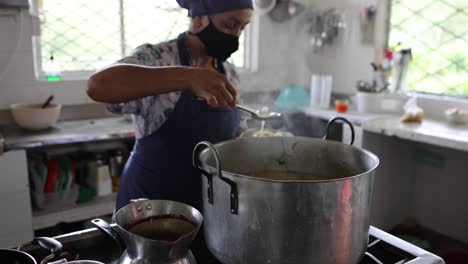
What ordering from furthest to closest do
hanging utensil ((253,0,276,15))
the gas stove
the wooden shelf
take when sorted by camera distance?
hanging utensil ((253,0,276,15))
the wooden shelf
the gas stove

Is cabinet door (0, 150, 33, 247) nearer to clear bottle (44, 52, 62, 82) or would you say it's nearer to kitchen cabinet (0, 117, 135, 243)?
kitchen cabinet (0, 117, 135, 243)

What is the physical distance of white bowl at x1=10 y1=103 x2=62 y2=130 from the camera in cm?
221

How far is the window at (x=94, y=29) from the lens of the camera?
2535 mm

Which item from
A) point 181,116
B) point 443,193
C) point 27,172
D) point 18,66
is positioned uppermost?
point 18,66

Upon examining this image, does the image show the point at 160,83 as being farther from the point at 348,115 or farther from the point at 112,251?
the point at 348,115

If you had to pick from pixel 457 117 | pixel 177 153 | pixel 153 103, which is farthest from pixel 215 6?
pixel 457 117

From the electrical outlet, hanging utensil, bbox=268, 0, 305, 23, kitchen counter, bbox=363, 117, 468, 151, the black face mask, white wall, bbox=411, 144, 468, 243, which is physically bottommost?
white wall, bbox=411, 144, 468, 243

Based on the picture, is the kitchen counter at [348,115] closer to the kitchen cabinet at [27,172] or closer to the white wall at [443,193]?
the white wall at [443,193]

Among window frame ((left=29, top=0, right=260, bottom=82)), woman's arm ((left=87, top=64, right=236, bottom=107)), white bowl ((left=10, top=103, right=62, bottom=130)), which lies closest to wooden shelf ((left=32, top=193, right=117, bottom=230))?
white bowl ((left=10, top=103, right=62, bottom=130))

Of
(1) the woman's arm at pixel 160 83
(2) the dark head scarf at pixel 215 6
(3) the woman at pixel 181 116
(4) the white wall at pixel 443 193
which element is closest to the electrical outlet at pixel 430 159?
(4) the white wall at pixel 443 193

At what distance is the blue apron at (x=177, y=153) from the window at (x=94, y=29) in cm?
132

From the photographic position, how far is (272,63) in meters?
3.37

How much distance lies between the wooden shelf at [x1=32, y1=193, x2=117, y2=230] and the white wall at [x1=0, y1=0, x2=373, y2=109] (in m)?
0.67

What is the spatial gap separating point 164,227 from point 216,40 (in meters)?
0.70
